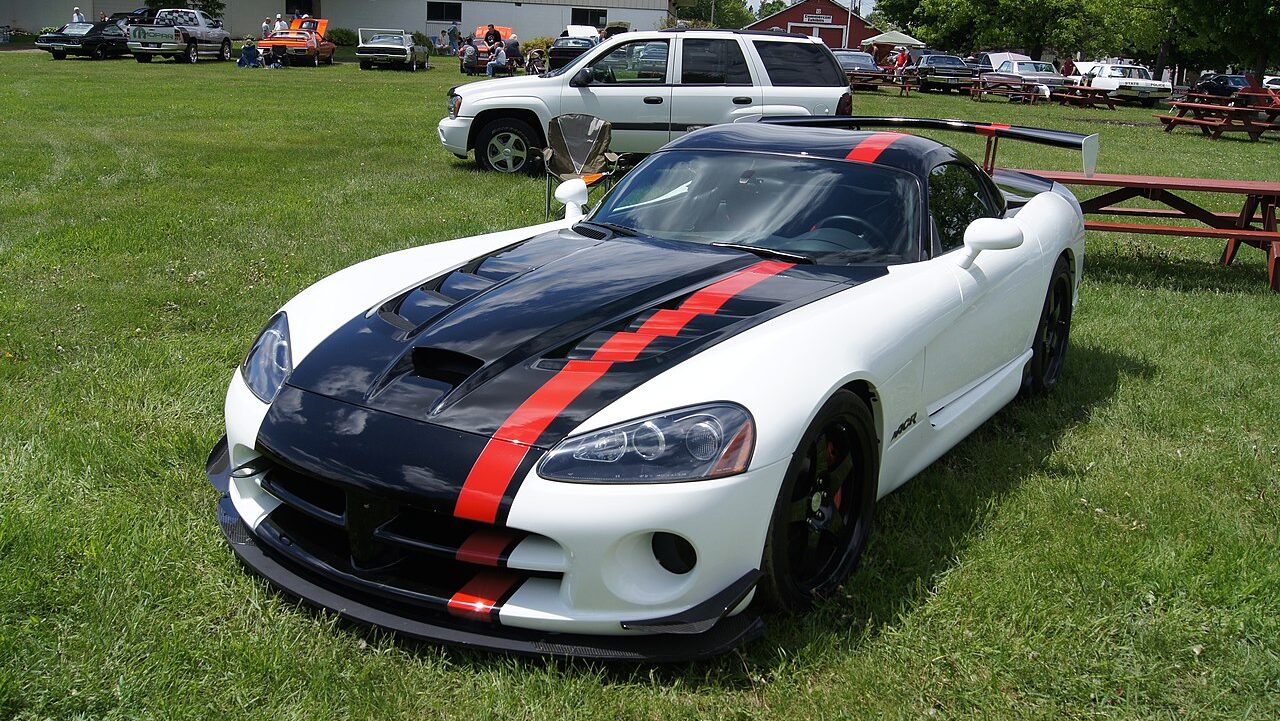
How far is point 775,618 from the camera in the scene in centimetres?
288

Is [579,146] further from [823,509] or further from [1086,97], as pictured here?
[1086,97]

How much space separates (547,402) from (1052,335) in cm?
323

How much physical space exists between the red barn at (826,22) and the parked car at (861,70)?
3798cm

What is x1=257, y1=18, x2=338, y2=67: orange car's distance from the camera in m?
32.5

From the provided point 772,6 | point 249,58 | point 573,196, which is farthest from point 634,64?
point 772,6

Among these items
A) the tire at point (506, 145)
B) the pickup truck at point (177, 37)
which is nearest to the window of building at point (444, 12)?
the pickup truck at point (177, 37)

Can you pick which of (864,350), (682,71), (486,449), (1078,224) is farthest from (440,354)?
(682,71)

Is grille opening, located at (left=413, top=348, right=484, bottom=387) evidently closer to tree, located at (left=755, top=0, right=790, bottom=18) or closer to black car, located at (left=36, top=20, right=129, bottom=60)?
black car, located at (left=36, top=20, right=129, bottom=60)

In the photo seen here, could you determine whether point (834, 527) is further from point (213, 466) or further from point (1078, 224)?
point (1078, 224)

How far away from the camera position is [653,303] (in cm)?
320

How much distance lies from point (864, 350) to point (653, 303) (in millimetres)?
647

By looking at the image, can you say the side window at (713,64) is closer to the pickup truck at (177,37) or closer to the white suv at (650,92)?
the white suv at (650,92)

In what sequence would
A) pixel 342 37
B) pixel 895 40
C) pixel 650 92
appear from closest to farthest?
pixel 650 92 → pixel 342 37 → pixel 895 40

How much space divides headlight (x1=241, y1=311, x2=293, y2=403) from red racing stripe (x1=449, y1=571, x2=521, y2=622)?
0.86 metres
